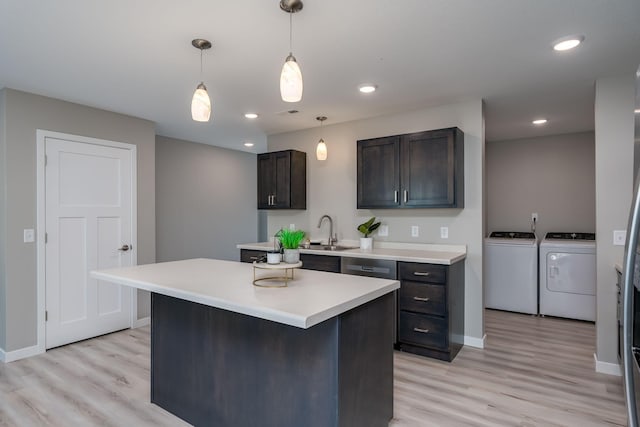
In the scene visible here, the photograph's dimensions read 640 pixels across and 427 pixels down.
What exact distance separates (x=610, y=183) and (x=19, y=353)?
5.12 m

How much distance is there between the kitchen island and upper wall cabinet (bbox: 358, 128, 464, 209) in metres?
1.66

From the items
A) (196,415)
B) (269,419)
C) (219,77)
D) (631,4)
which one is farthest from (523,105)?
(196,415)

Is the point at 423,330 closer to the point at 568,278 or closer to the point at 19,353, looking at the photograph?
the point at 568,278

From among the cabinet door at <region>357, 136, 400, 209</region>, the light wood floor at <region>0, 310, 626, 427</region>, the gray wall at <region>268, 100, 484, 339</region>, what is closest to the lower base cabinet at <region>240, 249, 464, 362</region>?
the light wood floor at <region>0, 310, 626, 427</region>

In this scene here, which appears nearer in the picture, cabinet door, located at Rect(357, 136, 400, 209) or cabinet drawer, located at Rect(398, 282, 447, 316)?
cabinet drawer, located at Rect(398, 282, 447, 316)

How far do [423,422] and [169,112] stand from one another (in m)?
→ 3.67

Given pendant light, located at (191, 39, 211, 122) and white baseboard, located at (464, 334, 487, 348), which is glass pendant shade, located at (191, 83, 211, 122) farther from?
white baseboard, located at (464, 334, 487, 348)

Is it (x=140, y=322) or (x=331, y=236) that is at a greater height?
(x=331, y=236)

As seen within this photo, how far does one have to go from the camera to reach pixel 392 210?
157 inches

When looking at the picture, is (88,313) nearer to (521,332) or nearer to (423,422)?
(423,422)

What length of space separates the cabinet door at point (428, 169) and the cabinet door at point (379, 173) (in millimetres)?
86

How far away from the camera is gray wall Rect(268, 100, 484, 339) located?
Result: 3.49m

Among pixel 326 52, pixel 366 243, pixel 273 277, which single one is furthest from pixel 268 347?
pixel 366 243

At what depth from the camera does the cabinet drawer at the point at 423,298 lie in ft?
10.2
